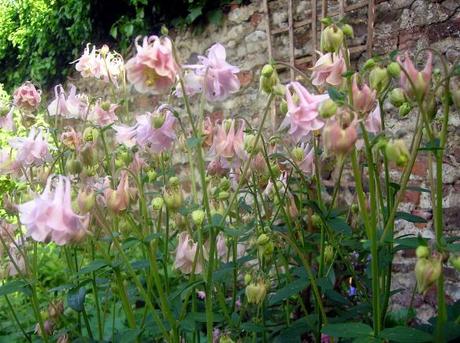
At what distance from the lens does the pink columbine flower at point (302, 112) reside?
122cm

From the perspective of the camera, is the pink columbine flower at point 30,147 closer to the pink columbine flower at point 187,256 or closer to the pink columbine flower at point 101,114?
the pink columbine flower at point 101,114

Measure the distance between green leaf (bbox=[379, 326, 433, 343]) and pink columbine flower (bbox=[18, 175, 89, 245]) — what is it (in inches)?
24.4

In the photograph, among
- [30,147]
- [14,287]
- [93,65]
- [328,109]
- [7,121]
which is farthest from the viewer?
[93,65]

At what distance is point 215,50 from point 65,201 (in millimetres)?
467

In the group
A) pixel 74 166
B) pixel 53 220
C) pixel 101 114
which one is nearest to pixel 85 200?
pixel 53 220

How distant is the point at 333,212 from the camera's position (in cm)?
157

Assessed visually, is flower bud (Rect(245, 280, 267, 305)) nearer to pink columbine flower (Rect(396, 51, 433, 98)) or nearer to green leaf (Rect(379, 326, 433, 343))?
green leaf (Rect(379, 326, 433, 343))

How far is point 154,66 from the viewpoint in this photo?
3.96 ft

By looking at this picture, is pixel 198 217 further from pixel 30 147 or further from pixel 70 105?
pixel 70 105

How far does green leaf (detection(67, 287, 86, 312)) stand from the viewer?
4.80 ft

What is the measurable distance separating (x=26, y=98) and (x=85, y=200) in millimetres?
973

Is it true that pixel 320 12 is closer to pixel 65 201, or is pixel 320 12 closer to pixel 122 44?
pixel 122 44

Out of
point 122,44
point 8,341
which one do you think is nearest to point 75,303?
point 8,341

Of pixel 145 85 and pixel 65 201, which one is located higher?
pixel 145 85
